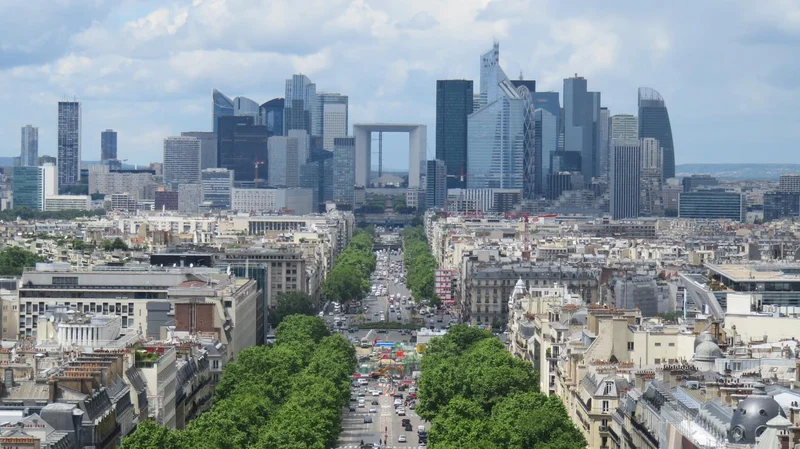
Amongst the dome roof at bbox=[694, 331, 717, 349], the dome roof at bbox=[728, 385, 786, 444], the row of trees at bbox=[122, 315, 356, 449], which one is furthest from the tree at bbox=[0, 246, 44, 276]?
the dome roof at bbox=[728, 385, 786, 444]

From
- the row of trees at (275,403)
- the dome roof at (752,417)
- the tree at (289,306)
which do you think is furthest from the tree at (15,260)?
the dome roof at (752,417)

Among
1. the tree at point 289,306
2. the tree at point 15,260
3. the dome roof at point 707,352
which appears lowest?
the tree at point 289,306

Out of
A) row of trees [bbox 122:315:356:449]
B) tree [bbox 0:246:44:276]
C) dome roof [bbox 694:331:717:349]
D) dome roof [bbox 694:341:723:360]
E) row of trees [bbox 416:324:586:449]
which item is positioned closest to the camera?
row of trees [bbox 122:315:356:449]

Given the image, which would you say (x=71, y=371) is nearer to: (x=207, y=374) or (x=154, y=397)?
(x=154, y=397)

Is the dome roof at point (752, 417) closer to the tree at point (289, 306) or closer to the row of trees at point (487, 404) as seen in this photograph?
the row of trees at point (487, 404)

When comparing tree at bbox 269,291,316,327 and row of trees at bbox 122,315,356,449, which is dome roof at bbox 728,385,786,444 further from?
tree at bbox 269,291,316,327

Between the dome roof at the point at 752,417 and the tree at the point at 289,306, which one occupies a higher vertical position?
the dome roof at the point at 752,417

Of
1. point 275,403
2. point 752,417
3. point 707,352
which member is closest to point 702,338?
point 707,352
